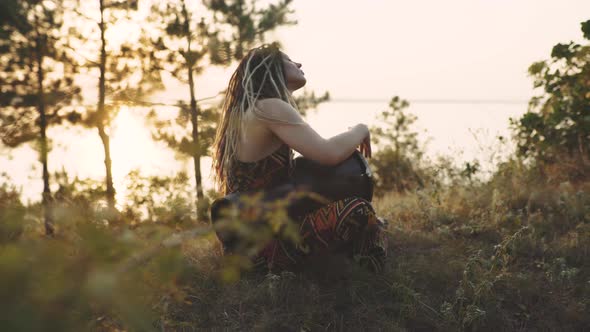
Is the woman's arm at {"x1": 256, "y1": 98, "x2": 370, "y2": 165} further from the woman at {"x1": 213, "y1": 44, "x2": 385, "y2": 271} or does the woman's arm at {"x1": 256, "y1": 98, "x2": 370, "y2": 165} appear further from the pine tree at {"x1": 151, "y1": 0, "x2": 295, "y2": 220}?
the pine tree at {"x1": 151, "y1": 0, "x2": 295, "y2": 220}

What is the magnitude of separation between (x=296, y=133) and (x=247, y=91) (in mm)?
423

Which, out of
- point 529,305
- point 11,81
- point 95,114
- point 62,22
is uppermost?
point 62,22

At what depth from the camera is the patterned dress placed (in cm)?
277

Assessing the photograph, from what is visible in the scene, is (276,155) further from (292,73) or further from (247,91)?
(292,73)

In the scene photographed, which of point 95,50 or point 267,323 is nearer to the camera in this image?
point 267,323

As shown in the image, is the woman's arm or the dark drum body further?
the dark drum body


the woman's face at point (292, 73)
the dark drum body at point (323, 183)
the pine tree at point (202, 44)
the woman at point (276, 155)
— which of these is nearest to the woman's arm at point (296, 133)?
the woman at point (276, 155)

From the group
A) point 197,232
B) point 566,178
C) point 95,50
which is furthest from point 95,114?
point 197,232

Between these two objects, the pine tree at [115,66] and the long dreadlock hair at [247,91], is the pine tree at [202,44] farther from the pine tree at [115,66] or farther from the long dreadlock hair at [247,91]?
the long dreadlock hair at [247,91]

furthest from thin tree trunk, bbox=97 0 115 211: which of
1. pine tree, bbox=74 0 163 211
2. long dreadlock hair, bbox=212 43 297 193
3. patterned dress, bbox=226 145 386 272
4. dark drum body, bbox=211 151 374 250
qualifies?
dark drum body, bbox=211 151 374 250

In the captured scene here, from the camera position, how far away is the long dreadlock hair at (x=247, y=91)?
9.07 feet

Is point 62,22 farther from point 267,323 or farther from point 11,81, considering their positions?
point 267,323

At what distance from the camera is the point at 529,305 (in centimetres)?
296

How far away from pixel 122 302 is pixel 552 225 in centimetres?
423
